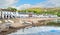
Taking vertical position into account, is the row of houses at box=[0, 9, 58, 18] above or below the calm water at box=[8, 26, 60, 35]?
above

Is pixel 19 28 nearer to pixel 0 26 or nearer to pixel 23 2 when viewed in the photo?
pixel 0 26

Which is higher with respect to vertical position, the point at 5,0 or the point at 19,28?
the point at 5,0

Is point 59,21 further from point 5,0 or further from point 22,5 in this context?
point 5,0

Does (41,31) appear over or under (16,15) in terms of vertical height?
under

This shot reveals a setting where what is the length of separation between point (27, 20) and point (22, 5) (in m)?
0.32

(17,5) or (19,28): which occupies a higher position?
(17,5)

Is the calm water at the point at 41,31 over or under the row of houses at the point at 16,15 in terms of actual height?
under

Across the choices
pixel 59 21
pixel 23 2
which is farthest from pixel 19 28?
pixel 59 21

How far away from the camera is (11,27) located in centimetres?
251

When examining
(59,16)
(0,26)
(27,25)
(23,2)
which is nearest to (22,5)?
(23,2)

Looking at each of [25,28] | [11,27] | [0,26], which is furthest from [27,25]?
[0,26]

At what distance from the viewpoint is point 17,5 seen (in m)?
2.62

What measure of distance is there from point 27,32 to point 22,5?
0.56 metres

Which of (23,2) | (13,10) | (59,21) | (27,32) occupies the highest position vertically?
(23,2)
